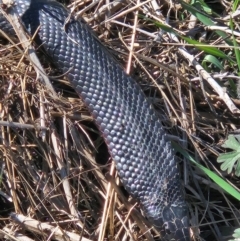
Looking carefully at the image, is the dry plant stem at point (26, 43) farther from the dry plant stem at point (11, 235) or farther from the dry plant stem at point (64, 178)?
the dry plant stem at point (11, 235)

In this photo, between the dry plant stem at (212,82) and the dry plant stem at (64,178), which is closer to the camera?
the dry plant stem at (64,178)

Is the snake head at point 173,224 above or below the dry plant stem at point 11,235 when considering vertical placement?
below

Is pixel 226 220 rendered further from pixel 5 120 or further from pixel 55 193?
pixel 5 120

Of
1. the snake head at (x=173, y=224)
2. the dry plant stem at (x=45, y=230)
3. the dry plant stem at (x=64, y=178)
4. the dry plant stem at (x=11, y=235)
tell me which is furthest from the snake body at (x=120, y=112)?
the dry plant stem at (x=11, y=235)

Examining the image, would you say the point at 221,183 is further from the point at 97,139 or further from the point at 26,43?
the point at 26,43

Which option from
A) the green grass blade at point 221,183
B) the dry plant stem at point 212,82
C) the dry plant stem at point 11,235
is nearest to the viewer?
the dry plant stem at point 11,235

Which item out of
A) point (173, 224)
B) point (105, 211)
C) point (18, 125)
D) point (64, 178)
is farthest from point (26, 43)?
point (173, 224)
